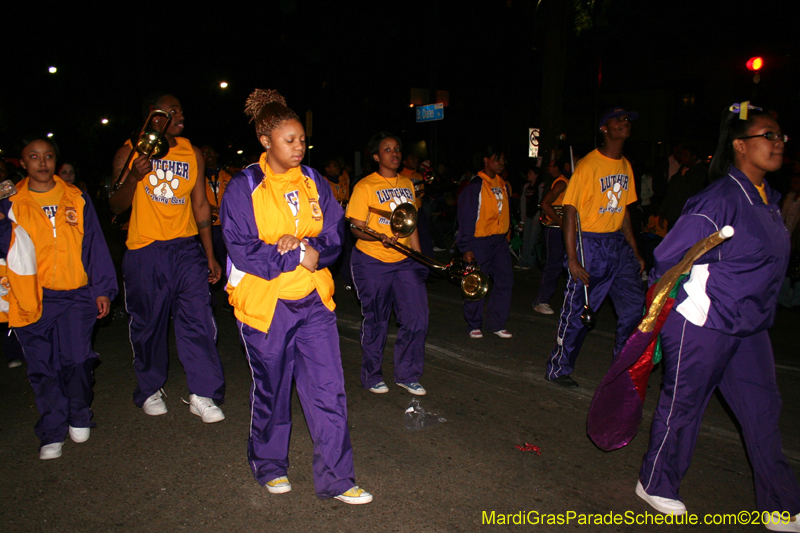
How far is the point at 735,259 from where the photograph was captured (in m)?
2.79

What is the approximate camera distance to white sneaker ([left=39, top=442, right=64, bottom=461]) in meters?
3.77

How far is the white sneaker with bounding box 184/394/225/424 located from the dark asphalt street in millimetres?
59

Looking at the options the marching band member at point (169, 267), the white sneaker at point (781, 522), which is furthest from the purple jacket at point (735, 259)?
the marching band member at point (169, 267)

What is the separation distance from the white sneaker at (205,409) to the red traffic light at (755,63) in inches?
403

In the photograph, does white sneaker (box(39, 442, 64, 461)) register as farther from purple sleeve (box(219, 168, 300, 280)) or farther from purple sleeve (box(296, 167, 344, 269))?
purple sleeve (box(296, 167, 344, 269))

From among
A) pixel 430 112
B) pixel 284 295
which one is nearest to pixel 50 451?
pixel 284 295

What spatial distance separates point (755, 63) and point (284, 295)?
10.2m

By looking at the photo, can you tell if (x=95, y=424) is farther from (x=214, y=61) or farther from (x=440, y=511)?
(x=214, y=61)

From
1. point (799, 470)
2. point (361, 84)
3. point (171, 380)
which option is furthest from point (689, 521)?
point (361, 84)

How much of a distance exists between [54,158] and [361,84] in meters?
27.2

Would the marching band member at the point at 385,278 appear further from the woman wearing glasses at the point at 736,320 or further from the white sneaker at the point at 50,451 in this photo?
the white sneaker at the point at 50,451

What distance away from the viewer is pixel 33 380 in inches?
150

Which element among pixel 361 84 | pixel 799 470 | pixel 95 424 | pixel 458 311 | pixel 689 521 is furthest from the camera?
pixel 361 84

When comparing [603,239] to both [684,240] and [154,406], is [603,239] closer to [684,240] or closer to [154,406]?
[684,240]
